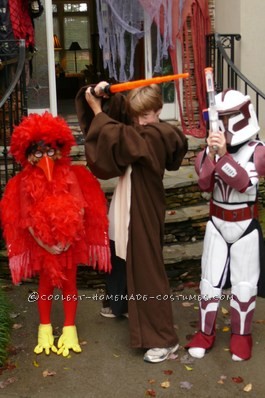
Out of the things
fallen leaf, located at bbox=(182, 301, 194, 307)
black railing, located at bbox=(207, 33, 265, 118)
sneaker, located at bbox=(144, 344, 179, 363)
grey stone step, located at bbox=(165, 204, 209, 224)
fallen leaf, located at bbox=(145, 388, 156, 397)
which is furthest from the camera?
black railing, located at bbox=(207, 33, 265, 118)

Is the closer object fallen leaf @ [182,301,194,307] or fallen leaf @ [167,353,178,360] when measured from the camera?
fallen leaf @ [167,353,178,360]

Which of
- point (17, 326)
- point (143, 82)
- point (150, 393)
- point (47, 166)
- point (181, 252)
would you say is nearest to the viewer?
point (143, 82)

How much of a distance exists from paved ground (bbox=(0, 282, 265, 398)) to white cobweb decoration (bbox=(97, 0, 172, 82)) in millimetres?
3268

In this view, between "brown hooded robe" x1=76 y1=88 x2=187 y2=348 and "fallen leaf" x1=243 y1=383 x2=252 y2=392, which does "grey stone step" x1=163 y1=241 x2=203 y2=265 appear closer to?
"brown hooded robe" x1=76 y1=88 x2=187 y2=348

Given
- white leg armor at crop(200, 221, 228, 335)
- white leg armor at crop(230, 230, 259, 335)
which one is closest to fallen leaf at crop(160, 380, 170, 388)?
white leg armor at crop(200, 221, 228, 335)

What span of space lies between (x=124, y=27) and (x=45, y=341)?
3.81m

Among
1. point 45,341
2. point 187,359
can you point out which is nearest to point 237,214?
point 187,359

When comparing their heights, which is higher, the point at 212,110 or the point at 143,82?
the point at 143,82

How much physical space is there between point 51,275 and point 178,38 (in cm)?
390

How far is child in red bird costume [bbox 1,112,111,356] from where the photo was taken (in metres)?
3.37

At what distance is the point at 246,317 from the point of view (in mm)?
3580

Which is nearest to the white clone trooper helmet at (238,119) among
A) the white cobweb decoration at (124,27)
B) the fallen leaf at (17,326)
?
the fallen leaf at (17,326)

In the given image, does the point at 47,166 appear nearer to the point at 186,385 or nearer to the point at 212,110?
the point at 212,110

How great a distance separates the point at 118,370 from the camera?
3551 millimetres
